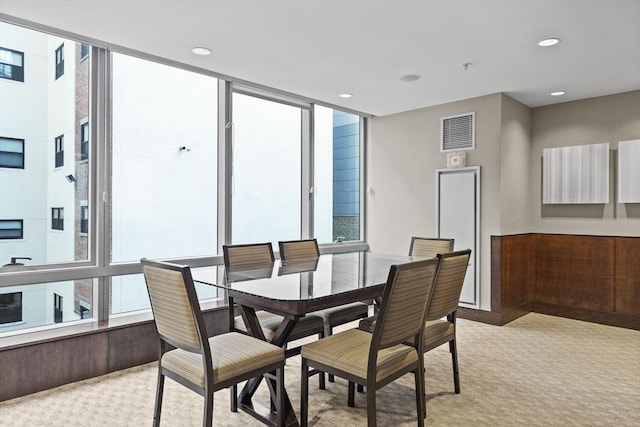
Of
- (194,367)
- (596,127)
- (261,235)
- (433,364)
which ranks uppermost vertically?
(596,127)

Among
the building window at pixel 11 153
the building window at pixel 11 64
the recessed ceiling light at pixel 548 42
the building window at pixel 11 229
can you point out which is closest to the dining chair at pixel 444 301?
the recessed ceiling light at pixel 548 42

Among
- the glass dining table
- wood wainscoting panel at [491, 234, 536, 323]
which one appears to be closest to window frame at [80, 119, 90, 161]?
the glass dining table

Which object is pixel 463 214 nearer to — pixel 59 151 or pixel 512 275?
pixel 512 275

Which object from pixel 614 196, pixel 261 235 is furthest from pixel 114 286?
pixel 614 196

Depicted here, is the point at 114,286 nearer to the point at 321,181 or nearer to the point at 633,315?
the point at 321,181

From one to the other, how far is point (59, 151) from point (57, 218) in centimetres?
52

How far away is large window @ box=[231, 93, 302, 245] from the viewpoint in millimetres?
4355

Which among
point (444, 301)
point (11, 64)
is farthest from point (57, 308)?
point (444, 301)

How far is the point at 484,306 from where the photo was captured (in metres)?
4.61

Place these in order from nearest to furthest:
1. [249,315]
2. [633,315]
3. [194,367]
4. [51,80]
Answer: [194,367] < [249,315] < [51,80] < [633,315]

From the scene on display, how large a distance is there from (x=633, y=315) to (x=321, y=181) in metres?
3.83

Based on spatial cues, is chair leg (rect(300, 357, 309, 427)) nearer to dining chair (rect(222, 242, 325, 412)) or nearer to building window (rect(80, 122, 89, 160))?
dining chair (rect(222, 242, 325, 412))

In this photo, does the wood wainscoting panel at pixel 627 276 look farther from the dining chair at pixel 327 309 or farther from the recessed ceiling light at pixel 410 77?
the dining chair at pixel 327 309

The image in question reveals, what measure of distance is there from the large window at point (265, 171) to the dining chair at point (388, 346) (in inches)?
92.5
